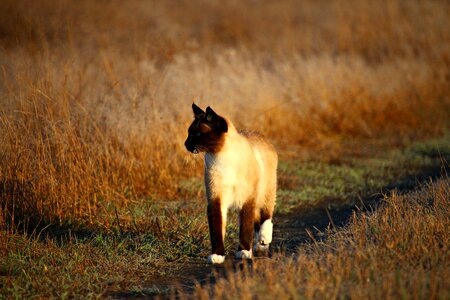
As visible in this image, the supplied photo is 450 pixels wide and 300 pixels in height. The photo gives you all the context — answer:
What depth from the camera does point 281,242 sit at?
6.86 metres

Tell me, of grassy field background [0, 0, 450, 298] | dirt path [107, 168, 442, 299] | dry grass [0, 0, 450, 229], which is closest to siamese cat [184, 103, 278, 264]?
dirt path [107, 168, 442, 299]

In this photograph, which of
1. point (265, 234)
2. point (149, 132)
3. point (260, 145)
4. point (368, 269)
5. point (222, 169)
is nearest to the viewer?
point (368, 269)

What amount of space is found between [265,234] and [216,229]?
849 mm

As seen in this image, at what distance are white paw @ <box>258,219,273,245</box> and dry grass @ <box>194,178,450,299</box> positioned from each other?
0.76 meters

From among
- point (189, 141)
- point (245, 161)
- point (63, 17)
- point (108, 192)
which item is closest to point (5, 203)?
point (108, 192)

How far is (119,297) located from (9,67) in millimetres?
3939

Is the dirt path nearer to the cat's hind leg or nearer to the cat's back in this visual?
the cat's hind leg

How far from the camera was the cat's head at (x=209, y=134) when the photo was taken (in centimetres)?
577

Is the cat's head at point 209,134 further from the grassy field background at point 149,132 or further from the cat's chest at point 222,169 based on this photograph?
the grassy field background at point 149,132

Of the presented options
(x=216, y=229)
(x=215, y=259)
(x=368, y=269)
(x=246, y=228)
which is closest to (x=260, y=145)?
(x=246, y=228)

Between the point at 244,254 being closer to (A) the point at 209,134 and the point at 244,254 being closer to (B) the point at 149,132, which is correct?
(A) the point at 209,134

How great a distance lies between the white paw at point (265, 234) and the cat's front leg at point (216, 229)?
72 cm

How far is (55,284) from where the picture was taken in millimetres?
5160

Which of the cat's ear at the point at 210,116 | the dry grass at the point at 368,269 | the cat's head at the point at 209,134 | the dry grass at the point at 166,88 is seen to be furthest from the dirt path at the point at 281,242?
the dry grass at the point at 166,88
